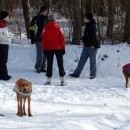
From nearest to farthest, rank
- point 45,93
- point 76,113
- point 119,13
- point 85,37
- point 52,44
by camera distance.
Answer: point 76,113
point 45,93
point 52,44
point 85,37
point 119,13

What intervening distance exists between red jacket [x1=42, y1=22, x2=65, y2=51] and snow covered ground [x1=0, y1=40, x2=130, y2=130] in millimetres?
974

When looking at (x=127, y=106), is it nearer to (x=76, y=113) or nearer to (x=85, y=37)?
(x=76, y=113)

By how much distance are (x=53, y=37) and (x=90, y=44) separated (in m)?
1.70

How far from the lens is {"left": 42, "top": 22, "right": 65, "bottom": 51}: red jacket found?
1227 centimetres

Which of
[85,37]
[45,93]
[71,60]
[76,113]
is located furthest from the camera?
[71,60]

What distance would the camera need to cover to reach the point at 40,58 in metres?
14.2

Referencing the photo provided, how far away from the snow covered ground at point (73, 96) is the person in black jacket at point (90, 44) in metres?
0.29

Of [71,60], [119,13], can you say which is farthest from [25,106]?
[119,13]

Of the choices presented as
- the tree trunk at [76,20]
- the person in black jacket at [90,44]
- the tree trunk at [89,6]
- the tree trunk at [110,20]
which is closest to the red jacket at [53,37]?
the person in black jacket at [90,44]

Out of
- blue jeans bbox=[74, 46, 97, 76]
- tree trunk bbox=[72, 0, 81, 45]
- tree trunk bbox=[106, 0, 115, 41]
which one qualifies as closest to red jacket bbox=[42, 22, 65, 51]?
blue jeans bbox=[74, 46, 97, 76]

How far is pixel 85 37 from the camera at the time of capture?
13.7 meters

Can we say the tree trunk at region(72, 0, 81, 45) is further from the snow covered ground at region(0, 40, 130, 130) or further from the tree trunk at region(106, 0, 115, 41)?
the tree trunk at region(106, 0, 115, 41)

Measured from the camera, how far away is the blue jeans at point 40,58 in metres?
14.1

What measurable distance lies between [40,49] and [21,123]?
590 cm
